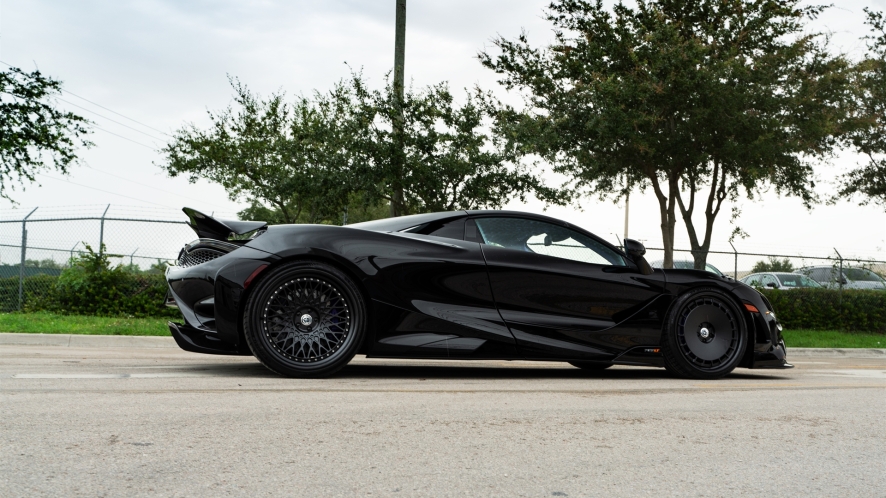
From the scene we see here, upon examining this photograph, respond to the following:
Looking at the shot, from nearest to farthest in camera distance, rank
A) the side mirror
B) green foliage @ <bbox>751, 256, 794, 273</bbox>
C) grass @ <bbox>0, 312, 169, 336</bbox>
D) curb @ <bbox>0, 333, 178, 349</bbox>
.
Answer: the side mirror < curb @ <bbox>0, 333, 178, 349</bbox> < grass @ <bbox>0, 312, 169, 336</bbox> < green foliage @ <bbox>751, 256, 794, 273</bbox>

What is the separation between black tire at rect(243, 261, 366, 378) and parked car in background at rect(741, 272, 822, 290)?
1653 cm

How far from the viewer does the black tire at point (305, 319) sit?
5715mm

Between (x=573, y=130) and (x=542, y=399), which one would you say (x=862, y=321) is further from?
(x=542, y=399)

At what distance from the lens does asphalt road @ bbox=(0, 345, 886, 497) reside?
10.3 ft

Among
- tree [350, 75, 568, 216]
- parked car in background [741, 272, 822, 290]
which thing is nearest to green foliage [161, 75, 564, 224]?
tree [350, 75, 568, 216]

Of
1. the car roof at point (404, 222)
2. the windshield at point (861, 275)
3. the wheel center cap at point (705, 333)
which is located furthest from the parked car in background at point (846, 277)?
the car roof at point (404, 222)

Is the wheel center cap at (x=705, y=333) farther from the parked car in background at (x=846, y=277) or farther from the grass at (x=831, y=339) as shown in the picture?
the parked car in background at (x=846, y=277)

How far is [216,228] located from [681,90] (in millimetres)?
15758

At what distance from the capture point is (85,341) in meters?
10.2

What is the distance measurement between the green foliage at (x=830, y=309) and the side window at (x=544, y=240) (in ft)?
44.4

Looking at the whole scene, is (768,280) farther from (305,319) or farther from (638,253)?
(305,319)

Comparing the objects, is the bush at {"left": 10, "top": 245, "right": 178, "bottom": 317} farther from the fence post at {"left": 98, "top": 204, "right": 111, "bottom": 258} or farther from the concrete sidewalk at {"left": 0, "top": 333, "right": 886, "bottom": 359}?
the concrete sidewalk at {"left": 0, "top": 333, "right": 886, "bottom": 359}

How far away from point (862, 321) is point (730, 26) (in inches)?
311

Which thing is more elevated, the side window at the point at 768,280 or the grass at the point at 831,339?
the side window at the point at 768,280
